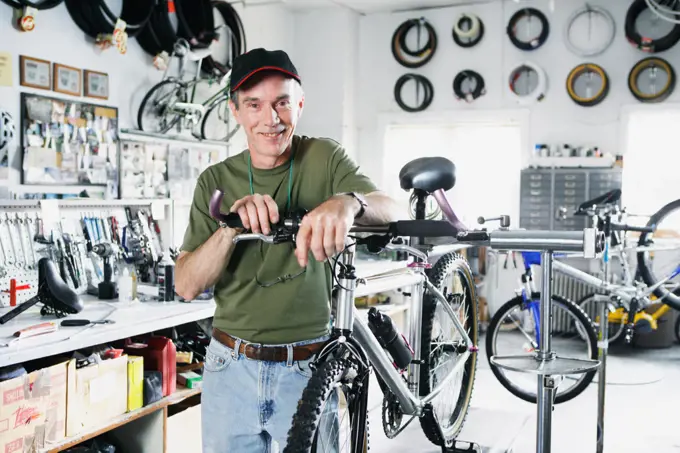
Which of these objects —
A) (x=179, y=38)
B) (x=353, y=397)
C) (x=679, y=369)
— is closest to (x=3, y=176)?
(x=179, y=38)

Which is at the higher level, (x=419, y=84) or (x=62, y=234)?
(x=419, y=84)

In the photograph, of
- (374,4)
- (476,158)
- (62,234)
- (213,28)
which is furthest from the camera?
(476,158)

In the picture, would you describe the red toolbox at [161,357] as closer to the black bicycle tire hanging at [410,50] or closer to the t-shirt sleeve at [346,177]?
A: the t-shirt sleeve at [346,177]

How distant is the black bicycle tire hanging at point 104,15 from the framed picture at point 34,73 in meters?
0.38

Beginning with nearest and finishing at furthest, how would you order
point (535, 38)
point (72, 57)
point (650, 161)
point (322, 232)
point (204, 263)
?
1. point (322, 232)
2. point (204, 263)
3. point (72, 57)
4. point (650, 161)
5. point (535, 38)

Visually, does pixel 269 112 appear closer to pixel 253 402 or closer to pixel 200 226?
pixel 200 226

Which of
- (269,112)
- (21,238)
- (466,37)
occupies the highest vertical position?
(466,37)

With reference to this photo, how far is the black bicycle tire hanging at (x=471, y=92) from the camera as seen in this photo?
7.04 meters

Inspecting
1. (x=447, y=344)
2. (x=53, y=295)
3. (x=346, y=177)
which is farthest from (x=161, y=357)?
(x=346, y=177)

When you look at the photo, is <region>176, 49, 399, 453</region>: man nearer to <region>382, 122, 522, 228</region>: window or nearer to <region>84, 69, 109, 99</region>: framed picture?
<region>84, 69, 109, 99</region>: framed picture

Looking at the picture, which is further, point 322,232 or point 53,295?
point 53,295

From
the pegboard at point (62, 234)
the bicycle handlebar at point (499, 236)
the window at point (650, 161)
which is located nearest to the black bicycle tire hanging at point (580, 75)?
the window at point (650, 161)

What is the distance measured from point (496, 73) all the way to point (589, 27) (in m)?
0.99

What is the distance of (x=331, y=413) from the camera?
5.17ft
